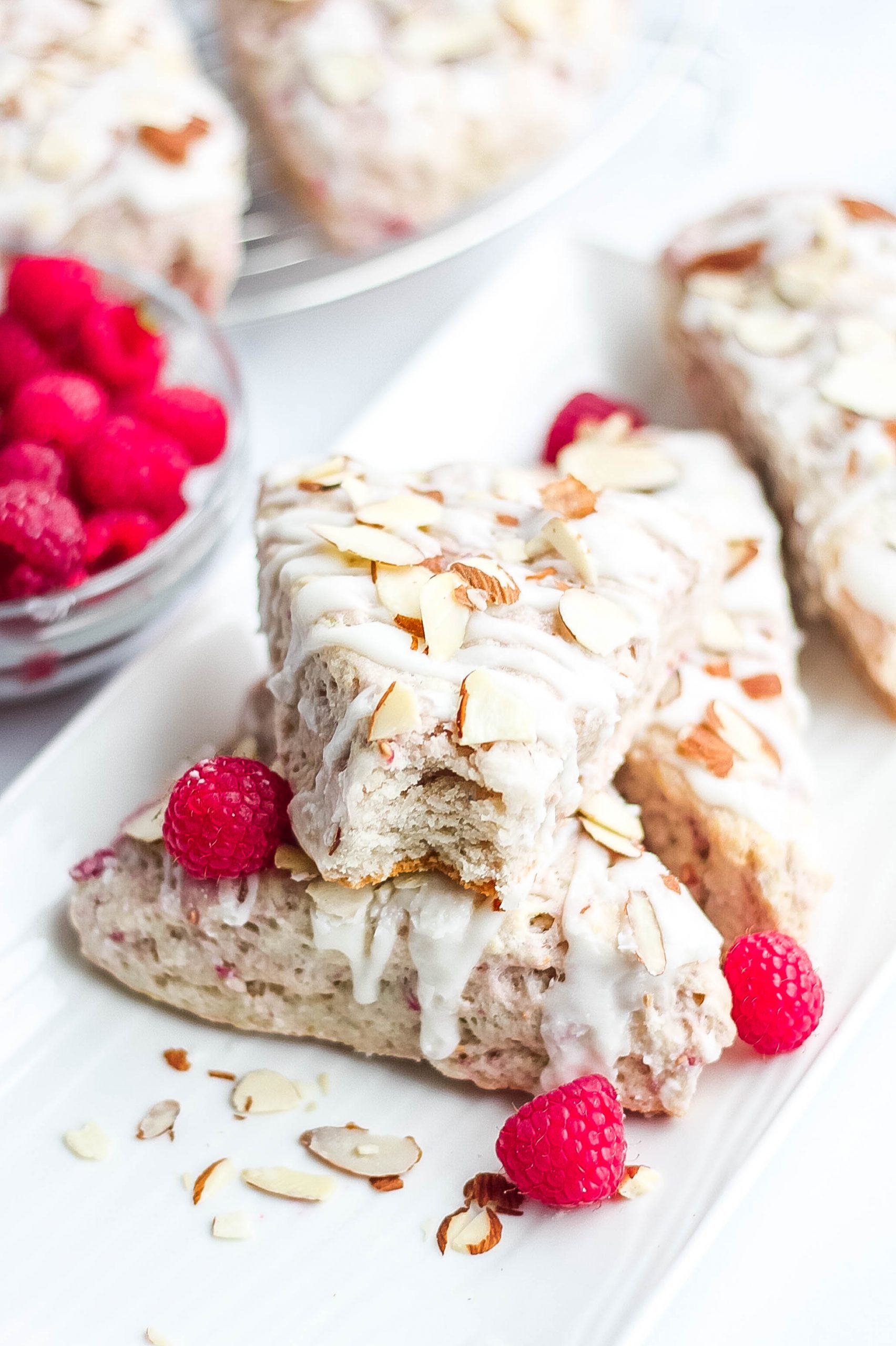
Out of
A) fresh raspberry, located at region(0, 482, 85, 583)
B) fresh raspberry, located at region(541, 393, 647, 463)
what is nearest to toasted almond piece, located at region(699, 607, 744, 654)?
fresh raspberry, located at region(541, 393, 647, 463)

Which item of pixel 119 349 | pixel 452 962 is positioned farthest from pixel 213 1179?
pixel 119 349

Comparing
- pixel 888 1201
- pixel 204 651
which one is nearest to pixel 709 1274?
pixel 888 1201

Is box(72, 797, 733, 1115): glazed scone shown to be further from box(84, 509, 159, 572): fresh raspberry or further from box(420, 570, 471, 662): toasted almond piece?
box(84, 509, 159, 572): fresh raspberry

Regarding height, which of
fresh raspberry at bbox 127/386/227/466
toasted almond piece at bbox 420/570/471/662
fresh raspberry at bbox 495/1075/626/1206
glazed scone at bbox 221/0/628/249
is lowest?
fresh raspberry at bbox 495/1075/626/1206

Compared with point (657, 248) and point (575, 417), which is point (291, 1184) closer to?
point (575, 417)

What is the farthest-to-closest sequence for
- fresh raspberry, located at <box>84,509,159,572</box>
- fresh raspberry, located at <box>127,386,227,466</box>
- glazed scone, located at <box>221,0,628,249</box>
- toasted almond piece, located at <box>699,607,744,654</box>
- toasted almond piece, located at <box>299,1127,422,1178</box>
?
glazed scone, located at <box>221,0,628,249</box> < fresh raspberry, located at <box>127,386,227,466</box> < fresh raspberry, located at <box>84,509,159,572</box> < toasted almond piece, located at <box>699,607,744,654</box> < toasted almond piece, located at <box>299,1127,422,1178</box>

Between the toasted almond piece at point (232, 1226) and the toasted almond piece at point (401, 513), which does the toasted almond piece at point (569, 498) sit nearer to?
the toasted almond piece at point (401, 513)
